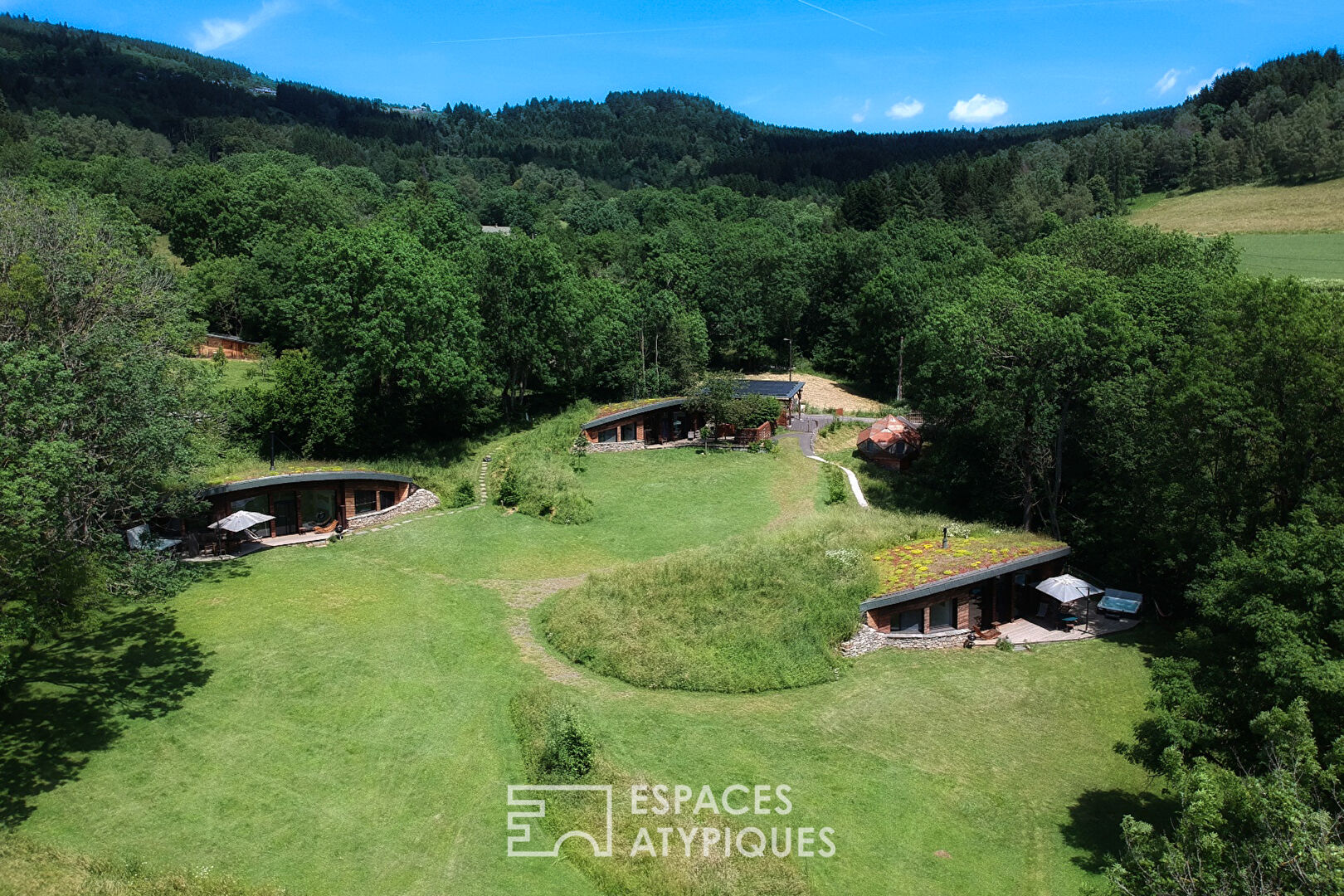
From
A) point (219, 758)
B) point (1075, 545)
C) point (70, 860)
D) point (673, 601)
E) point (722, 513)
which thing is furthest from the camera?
point (722, 513)

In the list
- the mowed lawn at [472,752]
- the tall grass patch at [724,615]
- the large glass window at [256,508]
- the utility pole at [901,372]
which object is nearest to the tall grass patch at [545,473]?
the tall grass patch at [724,615]

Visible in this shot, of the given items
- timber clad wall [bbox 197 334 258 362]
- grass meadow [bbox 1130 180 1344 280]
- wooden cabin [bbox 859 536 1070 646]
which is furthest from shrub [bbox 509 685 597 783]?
grass meadow [bbox 1130 180 1344 280]

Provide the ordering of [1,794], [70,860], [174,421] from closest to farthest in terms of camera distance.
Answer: [70,860]
[1,794]
[174,421]

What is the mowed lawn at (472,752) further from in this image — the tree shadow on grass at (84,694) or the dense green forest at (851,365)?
the dense green forest at (851,365)

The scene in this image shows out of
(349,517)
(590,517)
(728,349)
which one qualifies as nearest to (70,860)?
(349,517)

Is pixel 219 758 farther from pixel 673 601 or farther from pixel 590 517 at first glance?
pixel 590 517

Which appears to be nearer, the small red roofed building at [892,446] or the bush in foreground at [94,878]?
the bush in foreground at [94,878]

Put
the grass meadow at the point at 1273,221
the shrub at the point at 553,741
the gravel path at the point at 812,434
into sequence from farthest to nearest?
the grass meadow at the point at 1273,221 → the gravel path at the point at 812,434 → the shrub at the point at 553,741
